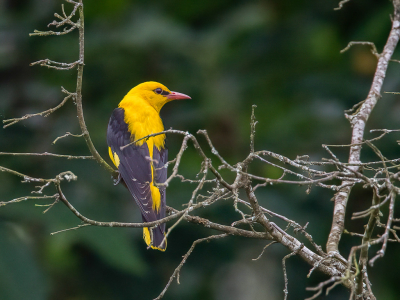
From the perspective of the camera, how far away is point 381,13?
5230 mm

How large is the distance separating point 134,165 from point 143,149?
0.18m

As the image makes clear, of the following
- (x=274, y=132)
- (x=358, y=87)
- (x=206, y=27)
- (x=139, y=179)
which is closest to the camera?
(x=139, y=179)

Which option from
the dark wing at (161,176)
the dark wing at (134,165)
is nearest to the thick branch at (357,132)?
the dark wing at (161,176)

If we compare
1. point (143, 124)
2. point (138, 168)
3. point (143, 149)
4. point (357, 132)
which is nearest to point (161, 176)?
point (138, 168)

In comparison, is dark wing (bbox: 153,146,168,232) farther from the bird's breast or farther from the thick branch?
the thick branch

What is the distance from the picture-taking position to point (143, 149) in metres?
3.96

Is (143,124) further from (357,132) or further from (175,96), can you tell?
(357,132)

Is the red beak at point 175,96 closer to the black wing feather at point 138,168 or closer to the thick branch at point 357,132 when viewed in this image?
the black wing feather at point 138,168

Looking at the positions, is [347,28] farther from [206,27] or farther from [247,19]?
[206,27]

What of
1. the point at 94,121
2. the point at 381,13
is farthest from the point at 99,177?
the point at 381,13

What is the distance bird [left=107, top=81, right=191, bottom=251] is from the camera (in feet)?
11.5

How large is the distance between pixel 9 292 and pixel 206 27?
364 centimetres

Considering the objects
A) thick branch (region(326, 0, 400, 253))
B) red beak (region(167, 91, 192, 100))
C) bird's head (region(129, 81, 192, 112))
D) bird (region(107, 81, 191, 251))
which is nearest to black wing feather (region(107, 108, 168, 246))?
bird (region(107, 81, 191, 251))

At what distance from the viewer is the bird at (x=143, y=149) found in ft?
11.5
